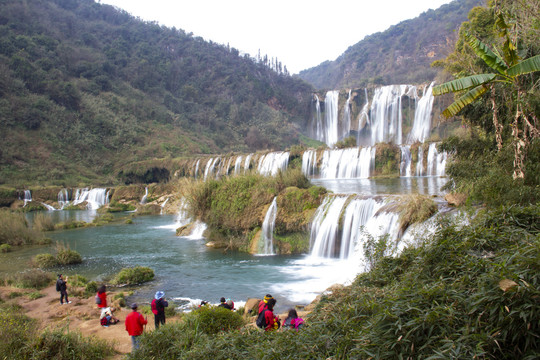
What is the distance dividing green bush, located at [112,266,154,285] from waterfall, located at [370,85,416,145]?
148ft

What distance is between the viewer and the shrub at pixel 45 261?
15742mm

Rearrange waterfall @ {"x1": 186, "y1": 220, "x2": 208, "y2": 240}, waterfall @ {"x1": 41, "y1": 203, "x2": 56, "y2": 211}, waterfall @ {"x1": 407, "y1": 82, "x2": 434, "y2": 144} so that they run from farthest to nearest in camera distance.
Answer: waterfall @ {"x1": 407, "y1": 82, "x2": 434, "y2": 144} < waterfall @ {"x1": 41, "y1": 203, "x2": 56, "y2": 211} < waterfall @ {"x1": 186, "y1": 220, "x2": 208, "y2": 240}

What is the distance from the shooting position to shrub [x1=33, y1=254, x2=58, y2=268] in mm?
15742

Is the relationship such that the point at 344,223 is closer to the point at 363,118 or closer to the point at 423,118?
the point at 423,118

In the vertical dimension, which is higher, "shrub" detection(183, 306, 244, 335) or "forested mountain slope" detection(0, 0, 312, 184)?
"forested mountain slope" detection(0, 0, 312, 184)

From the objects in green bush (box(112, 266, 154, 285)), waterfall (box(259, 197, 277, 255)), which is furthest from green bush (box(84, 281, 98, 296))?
waterfall (box(259, 197, 277, 255))

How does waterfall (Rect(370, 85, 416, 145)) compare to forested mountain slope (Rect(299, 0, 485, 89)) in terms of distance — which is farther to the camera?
forested mountain slope (Rect(299, 0, 485, 89))

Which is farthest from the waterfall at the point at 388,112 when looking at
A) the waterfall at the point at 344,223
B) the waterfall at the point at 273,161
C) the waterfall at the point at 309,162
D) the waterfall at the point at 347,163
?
the waterfall at the point at 344,223

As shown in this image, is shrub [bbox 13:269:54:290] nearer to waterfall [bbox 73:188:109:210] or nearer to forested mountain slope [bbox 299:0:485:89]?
waterfall [bbox 73:188:109:210]

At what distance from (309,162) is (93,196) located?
83.9ft

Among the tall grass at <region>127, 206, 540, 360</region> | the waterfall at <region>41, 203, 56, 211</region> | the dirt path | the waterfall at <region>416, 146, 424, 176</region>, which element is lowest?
the dirt path

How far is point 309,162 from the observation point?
35.7 meters

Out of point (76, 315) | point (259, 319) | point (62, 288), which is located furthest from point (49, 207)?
point (259, 319)

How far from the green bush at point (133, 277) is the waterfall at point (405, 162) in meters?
23.2
